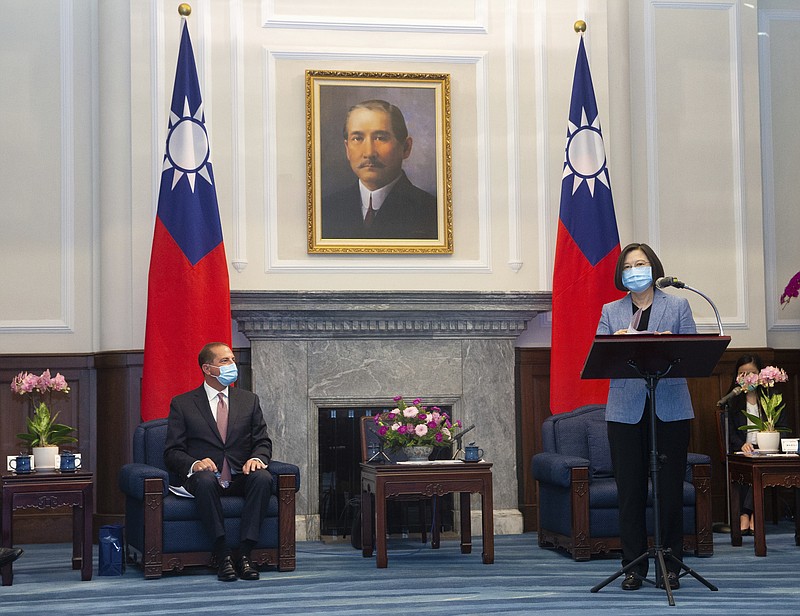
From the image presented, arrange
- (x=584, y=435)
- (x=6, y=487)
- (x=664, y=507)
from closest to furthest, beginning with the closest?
1. (x=664, y=507)
2. (x=6, y=487)
3. (x=584, y=435)

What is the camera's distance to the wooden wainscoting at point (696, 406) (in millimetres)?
7957

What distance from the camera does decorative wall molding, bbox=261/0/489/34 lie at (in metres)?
7.93

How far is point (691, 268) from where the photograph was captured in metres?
8.34

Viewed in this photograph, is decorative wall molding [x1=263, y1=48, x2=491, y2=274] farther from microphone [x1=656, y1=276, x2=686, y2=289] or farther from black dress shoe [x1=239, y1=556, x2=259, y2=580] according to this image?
microphone [x1=656, y1=276, x2=686, y2=289]

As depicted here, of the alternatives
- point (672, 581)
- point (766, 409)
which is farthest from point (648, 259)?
point (766, 409)

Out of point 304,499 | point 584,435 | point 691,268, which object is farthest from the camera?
point 691,268

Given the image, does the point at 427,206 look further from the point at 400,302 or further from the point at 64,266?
the point at 64,266

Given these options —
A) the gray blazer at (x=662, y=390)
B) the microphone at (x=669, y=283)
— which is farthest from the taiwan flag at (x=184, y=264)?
the microphone at (x=669, y=283)

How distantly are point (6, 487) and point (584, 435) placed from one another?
3.48m

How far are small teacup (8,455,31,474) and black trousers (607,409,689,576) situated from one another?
3.30 meters

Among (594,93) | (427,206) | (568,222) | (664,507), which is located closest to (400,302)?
(427,206)

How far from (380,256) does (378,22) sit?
1742mm

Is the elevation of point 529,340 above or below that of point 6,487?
above

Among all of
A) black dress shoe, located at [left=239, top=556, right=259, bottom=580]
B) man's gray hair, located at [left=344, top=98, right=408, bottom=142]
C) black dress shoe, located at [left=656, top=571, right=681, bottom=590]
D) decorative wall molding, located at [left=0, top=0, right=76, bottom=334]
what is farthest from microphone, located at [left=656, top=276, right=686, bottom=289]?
decorative wall molding, located at [left=0, top=0, right=76, bottom=334]
